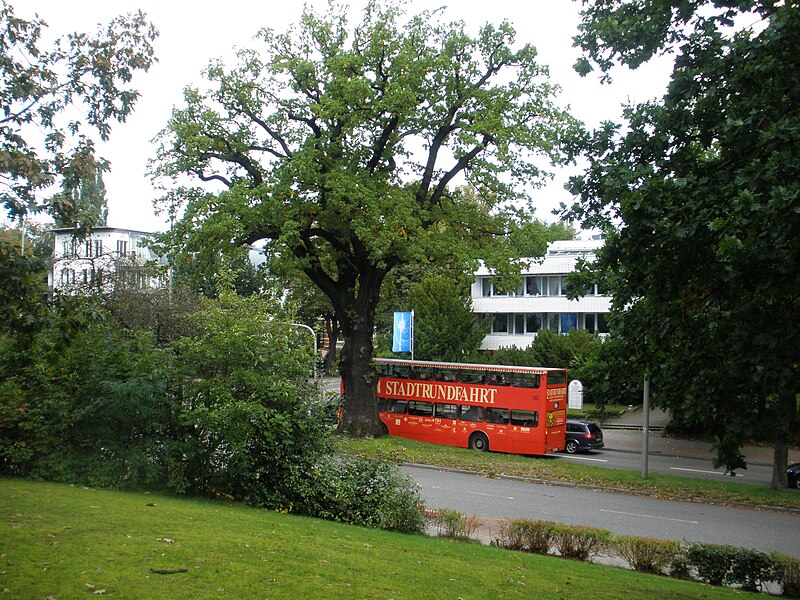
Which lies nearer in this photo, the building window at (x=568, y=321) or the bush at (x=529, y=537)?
the bush at (x=529, y=537)

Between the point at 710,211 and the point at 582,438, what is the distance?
26.4m

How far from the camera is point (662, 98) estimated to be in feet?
34.4

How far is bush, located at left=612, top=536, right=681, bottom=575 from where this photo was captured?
496 inches

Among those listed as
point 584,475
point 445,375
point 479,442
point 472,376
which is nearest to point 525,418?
point 479,442

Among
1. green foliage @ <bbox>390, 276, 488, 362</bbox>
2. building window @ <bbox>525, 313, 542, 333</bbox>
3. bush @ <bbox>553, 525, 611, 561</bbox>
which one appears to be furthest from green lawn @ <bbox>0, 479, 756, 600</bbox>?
building window @ <bbox>525, 313, 542, 333</bbox>

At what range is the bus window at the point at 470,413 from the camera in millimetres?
30219

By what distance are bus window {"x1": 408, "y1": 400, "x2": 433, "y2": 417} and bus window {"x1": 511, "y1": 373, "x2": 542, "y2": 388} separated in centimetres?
428

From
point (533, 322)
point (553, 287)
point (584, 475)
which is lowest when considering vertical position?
point (584, 475)

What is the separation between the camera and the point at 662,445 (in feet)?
124

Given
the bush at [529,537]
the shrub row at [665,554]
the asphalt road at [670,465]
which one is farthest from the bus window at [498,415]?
the bush at [529,537]

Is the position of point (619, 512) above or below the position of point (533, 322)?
below

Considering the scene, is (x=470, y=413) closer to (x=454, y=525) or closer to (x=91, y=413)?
(x=454, y=525)

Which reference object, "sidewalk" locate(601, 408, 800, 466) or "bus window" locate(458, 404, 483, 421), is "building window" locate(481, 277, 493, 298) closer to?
"sidewalk" locate(601, 408, 800, 466)

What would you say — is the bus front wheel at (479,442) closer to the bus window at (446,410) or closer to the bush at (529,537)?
the bus window at (446,410)
